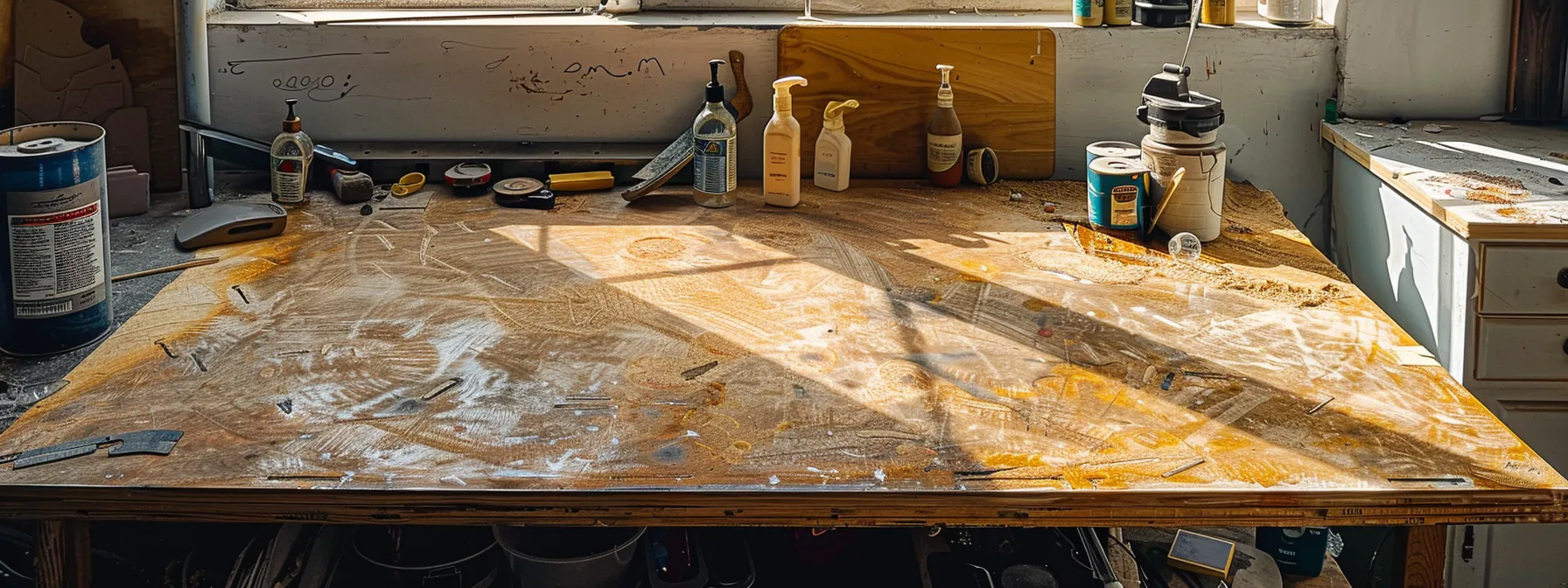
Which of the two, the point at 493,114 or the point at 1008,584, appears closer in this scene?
the point at 1008,584

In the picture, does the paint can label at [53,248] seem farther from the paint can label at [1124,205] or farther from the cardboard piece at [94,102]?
the paint can label at [1124,205]

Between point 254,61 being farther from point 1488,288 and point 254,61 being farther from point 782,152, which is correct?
point 1488,288

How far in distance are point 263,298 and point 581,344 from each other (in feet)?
1.57

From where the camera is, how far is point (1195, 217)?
1944mm

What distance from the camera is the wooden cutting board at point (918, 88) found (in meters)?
2.31

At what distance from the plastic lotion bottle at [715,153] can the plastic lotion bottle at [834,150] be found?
0.19m

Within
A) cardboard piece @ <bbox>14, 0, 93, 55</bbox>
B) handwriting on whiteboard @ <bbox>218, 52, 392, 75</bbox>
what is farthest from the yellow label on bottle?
cardboard piece @ <bbox>14, 0, 93, 55</bbox>

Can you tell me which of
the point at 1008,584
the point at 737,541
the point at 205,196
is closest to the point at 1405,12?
the point at 1008,584

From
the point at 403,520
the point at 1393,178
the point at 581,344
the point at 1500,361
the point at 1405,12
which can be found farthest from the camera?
the point at 1405,12

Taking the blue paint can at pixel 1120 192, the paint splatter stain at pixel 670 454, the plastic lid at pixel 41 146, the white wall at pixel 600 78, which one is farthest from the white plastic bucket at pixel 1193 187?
the plastic lid at pixel 41 146

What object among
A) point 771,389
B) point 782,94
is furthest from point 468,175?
point 771,389

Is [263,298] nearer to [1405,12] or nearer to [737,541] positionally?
[737,541]

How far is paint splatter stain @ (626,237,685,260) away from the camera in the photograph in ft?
6.15

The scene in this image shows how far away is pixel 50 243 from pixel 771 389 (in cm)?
87
